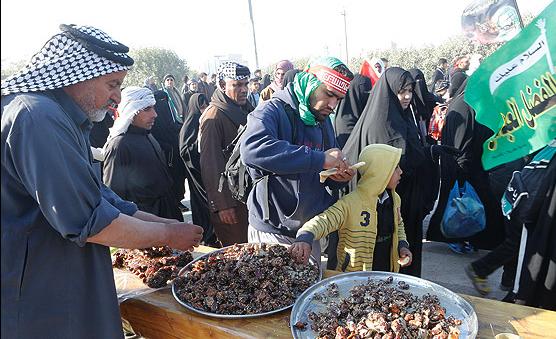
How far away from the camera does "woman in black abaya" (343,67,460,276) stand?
3.28m

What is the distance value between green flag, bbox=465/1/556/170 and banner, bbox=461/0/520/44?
51cm

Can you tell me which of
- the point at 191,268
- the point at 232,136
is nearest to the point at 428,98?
the point at 232,136

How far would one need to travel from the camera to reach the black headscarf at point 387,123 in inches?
129

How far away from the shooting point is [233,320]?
157 cm

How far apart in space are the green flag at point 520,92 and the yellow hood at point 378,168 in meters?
0.50

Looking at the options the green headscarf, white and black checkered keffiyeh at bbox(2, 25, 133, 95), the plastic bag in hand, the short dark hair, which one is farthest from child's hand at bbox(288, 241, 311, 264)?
the plastic bag in hand

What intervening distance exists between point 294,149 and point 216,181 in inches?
58.1

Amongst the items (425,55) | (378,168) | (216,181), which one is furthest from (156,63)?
(378,168)

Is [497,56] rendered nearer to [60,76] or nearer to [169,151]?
[60,76]

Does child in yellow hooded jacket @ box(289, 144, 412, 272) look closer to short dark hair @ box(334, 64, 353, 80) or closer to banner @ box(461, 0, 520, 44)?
short dark hair @ box(334, 64, 353, 80)

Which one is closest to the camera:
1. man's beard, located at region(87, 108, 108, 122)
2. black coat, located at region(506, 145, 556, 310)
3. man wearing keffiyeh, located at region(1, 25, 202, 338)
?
man wearing keffiyeh, located at region(1, 25, 202, 338)

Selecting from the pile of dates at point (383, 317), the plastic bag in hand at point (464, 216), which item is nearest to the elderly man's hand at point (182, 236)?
the pile of dates at point (383, 317)

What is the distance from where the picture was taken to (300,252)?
187cm

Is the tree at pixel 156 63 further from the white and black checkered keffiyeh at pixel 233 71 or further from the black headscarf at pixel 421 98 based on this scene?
the white and black checkered keffiyeh at pixel 233 71
